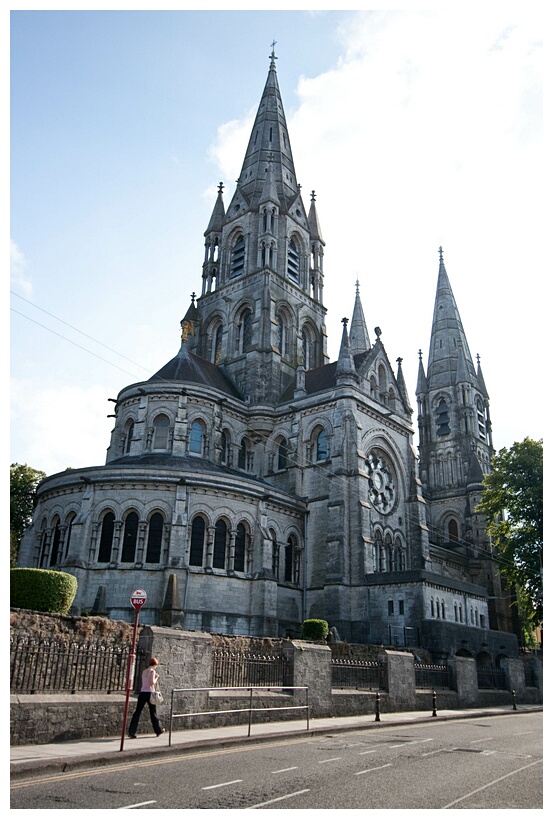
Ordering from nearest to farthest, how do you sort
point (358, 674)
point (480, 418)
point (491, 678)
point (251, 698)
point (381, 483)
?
point (251, 698), point (358, 674), point (491, 678), point (381, 483), point (480, 418)

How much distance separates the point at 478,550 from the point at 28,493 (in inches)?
1384

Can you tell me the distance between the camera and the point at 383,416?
41.8m

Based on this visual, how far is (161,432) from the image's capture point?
123 ft

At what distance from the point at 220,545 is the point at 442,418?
37374 mm

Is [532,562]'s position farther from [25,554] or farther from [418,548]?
[25,554]

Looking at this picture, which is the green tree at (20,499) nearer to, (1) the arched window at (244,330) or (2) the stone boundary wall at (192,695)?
(1) the arched window at (244,330)

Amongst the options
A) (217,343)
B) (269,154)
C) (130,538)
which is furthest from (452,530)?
(269,154)

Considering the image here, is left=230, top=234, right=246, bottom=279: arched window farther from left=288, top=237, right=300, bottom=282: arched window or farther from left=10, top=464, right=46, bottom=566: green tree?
left=10, top=464, right=46, bottom=566: green tree

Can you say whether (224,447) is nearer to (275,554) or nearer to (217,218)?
(275,554)

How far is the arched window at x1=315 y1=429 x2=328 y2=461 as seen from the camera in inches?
1564

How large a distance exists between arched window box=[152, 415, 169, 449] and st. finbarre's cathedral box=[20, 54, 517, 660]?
91 mm

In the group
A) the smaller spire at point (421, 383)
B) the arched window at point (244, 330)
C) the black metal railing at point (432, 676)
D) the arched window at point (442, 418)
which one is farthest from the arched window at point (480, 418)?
the black metal railing at point (432, 676)

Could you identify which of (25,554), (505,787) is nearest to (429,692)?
(505,787)

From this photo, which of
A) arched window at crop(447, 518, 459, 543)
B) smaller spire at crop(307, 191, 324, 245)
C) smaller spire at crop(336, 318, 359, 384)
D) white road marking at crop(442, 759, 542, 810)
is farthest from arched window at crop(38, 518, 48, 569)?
arched window at crop(447, 518, 459, 543)
